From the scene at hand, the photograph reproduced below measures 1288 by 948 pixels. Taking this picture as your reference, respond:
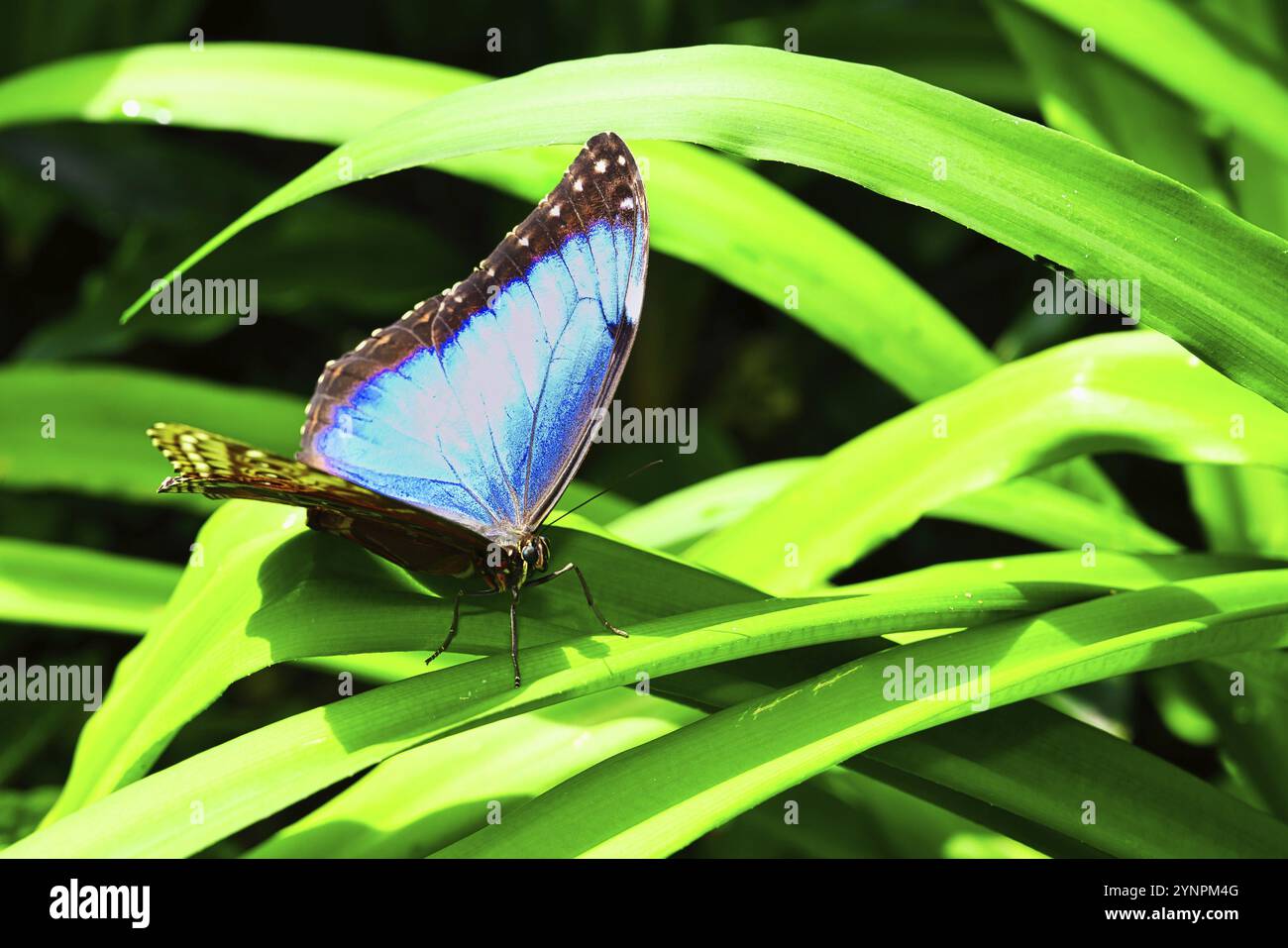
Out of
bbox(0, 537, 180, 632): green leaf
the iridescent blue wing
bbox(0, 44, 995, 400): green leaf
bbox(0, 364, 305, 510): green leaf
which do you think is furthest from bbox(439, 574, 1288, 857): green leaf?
bbox(0, 364, 305, 510): green leaf

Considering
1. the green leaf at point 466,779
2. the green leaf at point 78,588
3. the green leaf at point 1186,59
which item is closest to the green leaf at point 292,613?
the green leaf at point 466,779

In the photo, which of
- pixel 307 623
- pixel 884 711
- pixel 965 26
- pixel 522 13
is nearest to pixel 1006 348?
pixel 965 26

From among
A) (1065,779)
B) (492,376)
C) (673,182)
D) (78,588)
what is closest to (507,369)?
(492,376)

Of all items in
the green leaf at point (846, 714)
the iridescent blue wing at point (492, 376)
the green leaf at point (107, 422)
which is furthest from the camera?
the green leaf at point (107, 422)

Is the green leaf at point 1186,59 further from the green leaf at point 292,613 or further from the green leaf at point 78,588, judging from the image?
the green leaf at point 78,588

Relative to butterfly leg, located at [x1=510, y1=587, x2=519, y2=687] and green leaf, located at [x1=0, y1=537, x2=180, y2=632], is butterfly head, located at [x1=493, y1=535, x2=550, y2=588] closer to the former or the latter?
butterfly leg, located at [x1=510, y1=587, x2=519, y2=687]

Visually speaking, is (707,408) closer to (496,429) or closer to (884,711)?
(496,429)
